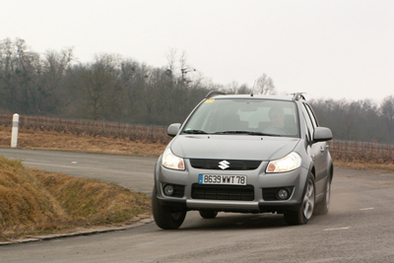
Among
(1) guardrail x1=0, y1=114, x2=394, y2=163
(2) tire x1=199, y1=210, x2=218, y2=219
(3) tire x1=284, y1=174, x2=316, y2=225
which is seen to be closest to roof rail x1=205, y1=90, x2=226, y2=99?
(2) tire x1=199, y1=210, x2=218, y2=219

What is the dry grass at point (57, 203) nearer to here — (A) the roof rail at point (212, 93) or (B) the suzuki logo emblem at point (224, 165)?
(A) the roof rail at point (212, 93)

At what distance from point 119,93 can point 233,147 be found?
224 feet

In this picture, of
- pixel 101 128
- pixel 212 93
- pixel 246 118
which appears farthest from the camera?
pixel 101 128

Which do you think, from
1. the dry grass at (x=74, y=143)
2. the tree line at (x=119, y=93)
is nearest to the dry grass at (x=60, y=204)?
the dry grass at (x=74, y=143)

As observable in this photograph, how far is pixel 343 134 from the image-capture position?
100m

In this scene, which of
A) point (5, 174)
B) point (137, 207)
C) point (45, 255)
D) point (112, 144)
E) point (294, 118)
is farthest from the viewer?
point (112, 144)

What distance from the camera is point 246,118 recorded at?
25.8 ft

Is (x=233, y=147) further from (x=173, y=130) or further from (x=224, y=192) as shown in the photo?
(x=173, y=130)

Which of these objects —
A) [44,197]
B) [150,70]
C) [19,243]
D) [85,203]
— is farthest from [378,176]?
[150,70]

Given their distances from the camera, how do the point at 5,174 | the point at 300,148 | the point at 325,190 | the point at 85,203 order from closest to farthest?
the point at 300,148, the point at 325,190, the point at 5,174, the point at 85,203

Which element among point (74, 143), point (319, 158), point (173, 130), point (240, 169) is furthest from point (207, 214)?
point (74, 143)

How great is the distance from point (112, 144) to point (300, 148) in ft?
123

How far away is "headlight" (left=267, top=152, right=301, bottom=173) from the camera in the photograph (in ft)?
21.9

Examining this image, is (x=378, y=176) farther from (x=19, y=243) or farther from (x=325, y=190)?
(x=19, y=243)
